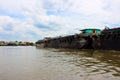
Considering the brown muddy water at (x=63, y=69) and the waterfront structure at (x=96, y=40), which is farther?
the waterfront structure at (x=96, y=40)

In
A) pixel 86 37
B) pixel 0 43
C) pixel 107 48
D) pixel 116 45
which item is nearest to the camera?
pixel 116 45

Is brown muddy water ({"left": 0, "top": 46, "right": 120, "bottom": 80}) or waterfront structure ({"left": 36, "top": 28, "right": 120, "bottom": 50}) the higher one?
waterfront structure ({"left": 36, "top": 28, "right": 120, "bottom": 50})

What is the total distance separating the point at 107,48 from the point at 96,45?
152 inches

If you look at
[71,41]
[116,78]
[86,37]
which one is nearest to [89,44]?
[86,37]

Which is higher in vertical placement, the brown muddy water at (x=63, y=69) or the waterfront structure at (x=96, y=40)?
the waterfront structure at (x=96, y=40)

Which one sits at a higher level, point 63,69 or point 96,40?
point 96,40

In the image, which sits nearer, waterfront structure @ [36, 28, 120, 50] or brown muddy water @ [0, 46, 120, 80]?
brown muddy water @ [0, 46, 120, 80]

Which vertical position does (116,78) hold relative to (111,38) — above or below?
below

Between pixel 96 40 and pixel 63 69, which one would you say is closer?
pixel 63 69

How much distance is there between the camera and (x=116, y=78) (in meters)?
8.45

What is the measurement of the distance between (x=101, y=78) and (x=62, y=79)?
1.63 meters

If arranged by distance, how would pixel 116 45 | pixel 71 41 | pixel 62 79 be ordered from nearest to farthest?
pixel 62 79
pixel 116 45
pixel 71 41

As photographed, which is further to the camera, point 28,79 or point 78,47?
point 78,47

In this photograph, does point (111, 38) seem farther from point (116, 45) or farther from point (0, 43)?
point (0, 43)
